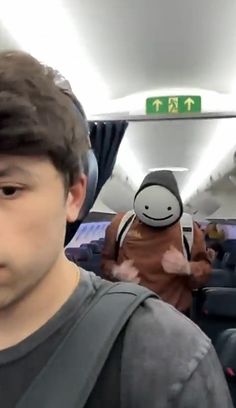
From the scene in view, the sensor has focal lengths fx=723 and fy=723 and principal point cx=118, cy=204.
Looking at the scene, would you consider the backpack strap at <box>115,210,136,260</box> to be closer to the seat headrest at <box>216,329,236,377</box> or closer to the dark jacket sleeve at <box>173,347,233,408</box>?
the seat headrest at <box>216,329,236,377</box>

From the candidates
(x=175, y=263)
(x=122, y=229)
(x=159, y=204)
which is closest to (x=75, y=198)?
(x=175, y=263)

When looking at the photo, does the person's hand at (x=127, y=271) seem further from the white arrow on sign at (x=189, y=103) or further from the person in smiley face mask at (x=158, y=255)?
the white arrow on sign at (x=189, y=103)

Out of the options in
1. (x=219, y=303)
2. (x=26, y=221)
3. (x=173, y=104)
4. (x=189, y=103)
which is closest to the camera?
(x=26, y=221)

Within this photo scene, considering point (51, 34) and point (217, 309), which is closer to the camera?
point (51, 34)

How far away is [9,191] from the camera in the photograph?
81 centimetres

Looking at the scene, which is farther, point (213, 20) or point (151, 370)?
point (213, 20)

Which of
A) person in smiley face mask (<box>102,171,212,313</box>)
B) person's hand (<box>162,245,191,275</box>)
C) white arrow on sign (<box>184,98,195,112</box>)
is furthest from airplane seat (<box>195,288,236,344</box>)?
white arrow on sign (<box>184,98,195,112</box>)

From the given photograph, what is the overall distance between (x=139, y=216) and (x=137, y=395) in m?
2.71

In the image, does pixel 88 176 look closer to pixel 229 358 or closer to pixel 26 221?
pixel 26 221

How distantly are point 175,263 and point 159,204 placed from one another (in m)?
0.37

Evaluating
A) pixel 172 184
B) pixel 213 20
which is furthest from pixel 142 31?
pixel 172 184

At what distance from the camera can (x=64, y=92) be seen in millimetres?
878

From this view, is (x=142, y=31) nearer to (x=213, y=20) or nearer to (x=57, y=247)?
(x=213, y=20)

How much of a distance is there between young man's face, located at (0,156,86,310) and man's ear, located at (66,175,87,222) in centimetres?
3
